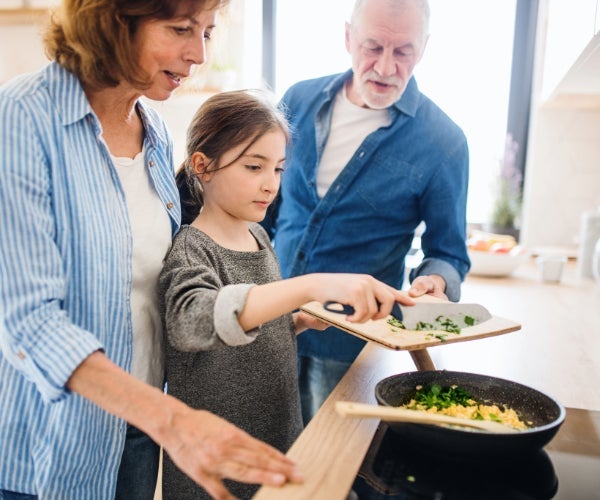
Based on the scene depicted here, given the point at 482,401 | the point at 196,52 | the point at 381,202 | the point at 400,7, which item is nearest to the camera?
the point at 196,52

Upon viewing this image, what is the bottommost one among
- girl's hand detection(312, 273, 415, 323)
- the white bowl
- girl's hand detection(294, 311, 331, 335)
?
the white bowl

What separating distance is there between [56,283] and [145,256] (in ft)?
0.70

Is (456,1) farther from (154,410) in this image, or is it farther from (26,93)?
(154,410)

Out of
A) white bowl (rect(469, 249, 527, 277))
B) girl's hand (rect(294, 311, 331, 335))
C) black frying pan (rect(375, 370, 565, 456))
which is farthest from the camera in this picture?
white bowl (rect(469, 249, 527, 277))

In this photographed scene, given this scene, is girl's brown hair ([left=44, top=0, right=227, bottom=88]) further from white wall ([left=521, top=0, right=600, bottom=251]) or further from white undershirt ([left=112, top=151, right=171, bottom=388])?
white wall ([left=521, top=0, right=600, bottom=251])

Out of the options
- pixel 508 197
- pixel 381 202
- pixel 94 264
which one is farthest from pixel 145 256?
pixel 508 197

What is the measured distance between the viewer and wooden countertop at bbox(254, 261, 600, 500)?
0.78 meters

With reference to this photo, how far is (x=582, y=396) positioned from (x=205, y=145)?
901 millimetres

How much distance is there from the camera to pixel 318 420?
0.92 meters

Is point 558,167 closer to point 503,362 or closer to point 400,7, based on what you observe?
point 503,362

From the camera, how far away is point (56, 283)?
750mm

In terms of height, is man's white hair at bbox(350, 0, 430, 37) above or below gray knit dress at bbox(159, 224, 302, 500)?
above

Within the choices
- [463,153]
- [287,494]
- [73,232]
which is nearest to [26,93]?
[73,232]

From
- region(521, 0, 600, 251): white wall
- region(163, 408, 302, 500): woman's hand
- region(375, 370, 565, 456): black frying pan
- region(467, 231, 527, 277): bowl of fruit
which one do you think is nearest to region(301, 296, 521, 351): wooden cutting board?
region(375, 370, 565, 456): black frying pan
